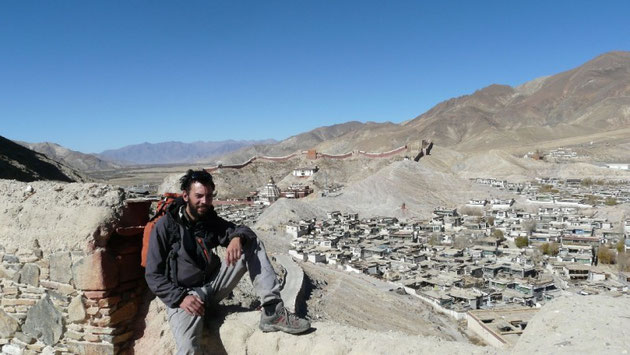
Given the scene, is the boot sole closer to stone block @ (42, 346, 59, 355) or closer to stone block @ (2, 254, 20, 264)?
stone block @ (42, 346, 59, 355)

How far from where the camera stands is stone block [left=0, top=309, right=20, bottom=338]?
12.6 feet

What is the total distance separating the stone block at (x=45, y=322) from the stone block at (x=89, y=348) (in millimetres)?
157

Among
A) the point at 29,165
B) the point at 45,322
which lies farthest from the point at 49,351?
the point at 29,165

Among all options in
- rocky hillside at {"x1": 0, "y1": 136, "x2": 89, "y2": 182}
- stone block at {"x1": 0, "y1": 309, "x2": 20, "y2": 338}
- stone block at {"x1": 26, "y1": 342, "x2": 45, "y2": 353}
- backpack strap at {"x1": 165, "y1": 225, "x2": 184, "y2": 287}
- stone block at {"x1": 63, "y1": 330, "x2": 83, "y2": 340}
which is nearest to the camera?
backpack strap at {"x1": 165, "y1": 225, "x2": 184, "y2": 287}

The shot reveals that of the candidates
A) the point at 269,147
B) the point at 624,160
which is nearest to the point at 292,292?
the point at 624,160

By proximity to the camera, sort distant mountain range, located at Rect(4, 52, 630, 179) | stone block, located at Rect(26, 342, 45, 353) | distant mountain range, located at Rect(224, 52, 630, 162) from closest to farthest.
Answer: stone block, located at Rect(26, 342, 45, 353) → distant mountain range, located at Rect(4, 52, 630, 179) → distant mountain range, located at Rect(224, 52, 630, 162)

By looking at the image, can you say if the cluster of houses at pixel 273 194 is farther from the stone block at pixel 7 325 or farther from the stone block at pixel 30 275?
the stone block at pixel 30 275

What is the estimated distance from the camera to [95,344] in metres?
3.55

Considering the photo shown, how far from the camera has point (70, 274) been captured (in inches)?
142

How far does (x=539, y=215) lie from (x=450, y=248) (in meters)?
11.7

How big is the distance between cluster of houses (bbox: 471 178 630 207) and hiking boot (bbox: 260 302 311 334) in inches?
1585

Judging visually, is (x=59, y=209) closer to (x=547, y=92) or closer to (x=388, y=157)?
(x=388, y=157)

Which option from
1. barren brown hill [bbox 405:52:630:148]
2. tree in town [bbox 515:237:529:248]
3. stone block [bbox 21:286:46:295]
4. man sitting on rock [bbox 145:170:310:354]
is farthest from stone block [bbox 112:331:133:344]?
barren brown hill [bbox 405:52:630:148]

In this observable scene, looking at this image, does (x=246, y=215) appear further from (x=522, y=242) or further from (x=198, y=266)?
(x=198, y=266)
